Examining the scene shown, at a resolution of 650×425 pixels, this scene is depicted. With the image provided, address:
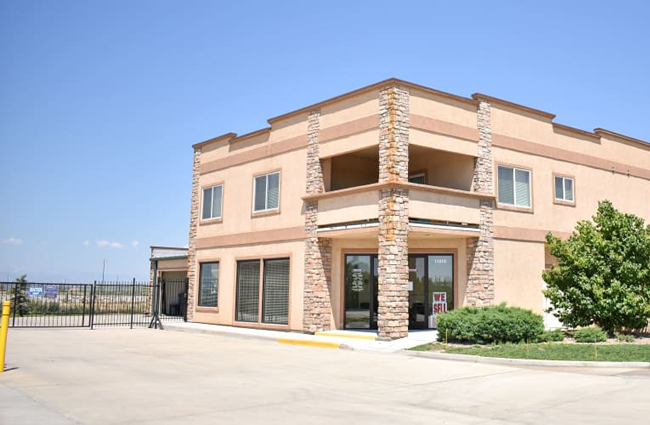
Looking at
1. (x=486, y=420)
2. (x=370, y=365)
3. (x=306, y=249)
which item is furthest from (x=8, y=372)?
(x=306, y=249)

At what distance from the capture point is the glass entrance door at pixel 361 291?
904 inches

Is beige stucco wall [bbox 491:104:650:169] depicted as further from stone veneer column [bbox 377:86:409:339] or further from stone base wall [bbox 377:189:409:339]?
stone base wall [bbox 377:189:409:339]

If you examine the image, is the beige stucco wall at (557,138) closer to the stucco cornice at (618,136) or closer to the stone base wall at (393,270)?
the stucco cornice at (618,136)

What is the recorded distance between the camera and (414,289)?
22.9m

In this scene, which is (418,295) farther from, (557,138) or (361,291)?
(557,138)

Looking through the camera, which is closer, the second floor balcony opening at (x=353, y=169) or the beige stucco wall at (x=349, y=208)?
the beige stucco wall at (x=349, y=208)

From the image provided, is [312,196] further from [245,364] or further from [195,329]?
[245,364]

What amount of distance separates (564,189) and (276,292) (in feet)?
42.9

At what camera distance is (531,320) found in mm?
18391

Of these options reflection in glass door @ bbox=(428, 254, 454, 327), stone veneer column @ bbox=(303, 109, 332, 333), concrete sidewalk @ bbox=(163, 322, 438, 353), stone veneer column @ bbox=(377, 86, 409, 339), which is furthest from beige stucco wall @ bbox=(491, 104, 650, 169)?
concrete sidewalk @ bbox=(163, 322, 438, 353)

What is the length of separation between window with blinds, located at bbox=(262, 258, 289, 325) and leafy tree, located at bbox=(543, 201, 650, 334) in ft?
33.0

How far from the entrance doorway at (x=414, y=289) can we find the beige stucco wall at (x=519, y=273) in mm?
1790

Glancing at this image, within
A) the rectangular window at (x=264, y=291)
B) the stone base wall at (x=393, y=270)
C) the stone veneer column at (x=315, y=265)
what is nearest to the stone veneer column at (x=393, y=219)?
the stone base wall at (x=393, y=270)

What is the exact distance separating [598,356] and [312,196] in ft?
38.5
